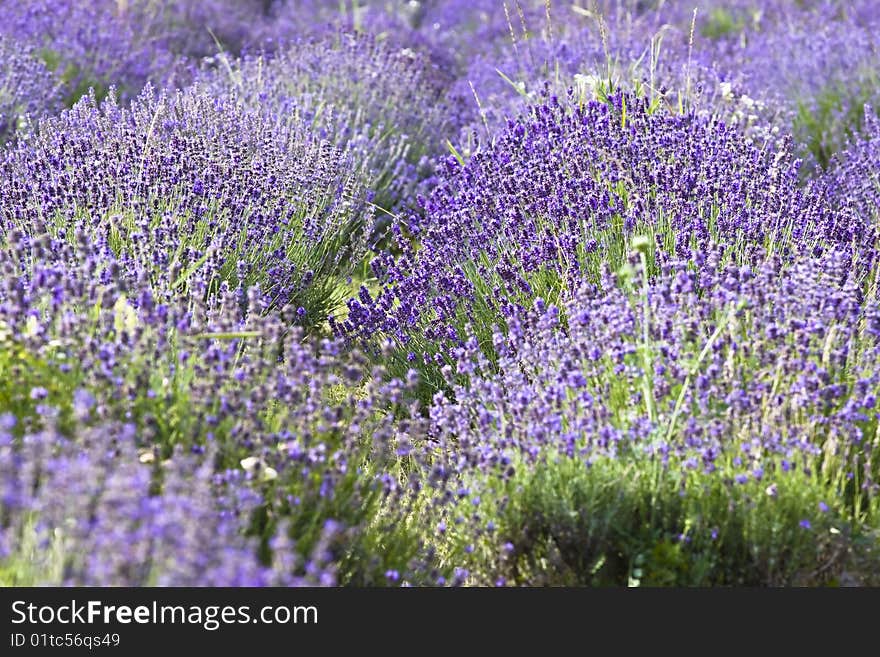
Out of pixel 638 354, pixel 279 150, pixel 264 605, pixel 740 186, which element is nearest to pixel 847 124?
pixel 740 186

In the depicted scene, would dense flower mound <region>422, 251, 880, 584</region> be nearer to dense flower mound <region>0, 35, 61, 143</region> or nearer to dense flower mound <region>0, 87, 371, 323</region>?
dense flower mound <region>0, 87, 371, 323</region>

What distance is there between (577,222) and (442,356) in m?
0.71

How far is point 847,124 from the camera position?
548 centimetres

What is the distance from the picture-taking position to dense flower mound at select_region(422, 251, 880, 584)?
225 centimetres

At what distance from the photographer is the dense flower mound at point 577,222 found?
3.28 m

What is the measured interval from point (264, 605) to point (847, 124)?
4771mm

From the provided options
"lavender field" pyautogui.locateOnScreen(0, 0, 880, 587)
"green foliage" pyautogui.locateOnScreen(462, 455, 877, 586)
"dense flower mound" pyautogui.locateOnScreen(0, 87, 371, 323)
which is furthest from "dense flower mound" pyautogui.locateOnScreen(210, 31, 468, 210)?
"green foliage" pyautogui.locateOnScreen(462, 455, 877, 586)

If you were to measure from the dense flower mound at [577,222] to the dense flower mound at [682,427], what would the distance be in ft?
1.51

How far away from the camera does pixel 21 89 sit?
4953 millimetres

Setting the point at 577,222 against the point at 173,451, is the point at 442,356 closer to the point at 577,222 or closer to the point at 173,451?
the point at 577,222

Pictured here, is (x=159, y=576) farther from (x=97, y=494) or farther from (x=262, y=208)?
(x=262, y=208)

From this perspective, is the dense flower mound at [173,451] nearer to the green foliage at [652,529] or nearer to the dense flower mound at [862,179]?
the green foliage at [652,529]

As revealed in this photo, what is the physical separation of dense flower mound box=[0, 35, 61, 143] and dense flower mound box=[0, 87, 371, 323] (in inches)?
19.5

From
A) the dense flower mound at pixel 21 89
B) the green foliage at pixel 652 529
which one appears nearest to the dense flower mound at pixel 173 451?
the green foliage at pixel 652 529
